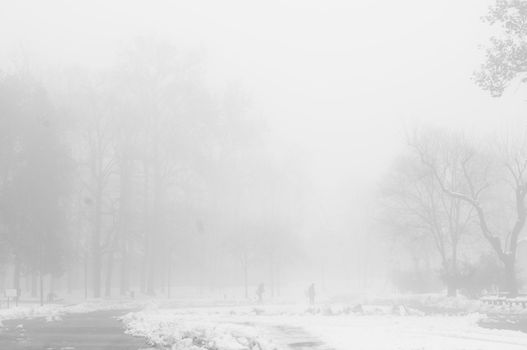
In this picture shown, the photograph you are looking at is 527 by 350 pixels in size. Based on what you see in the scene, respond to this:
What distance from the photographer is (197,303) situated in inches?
1992

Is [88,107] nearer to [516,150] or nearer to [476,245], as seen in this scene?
[516,150]

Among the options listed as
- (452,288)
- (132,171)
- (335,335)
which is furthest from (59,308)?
(452,288)

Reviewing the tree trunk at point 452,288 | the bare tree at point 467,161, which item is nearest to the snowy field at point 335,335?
the tree trunk at point 452,288

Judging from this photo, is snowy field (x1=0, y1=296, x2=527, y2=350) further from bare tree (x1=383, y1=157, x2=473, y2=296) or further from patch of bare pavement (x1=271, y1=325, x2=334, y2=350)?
bare tree (x1=383, y1=157, x2=473, y2=296)

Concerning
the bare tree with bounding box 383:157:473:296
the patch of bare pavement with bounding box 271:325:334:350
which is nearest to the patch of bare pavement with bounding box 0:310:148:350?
the patch of bare pavement with bounding box 271:325:334:350

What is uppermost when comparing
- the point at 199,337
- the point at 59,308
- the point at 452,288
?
the point at 199,337

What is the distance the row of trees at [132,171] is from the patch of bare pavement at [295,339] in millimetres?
25502

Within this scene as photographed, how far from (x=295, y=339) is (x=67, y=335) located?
31.2 feet

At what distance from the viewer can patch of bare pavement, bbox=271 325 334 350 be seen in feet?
63.9

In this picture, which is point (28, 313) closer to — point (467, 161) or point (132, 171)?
point (132, 171)

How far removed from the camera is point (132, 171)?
54938mm

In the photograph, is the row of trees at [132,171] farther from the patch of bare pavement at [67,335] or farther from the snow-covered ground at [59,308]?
the patch of bare pavement at [67,335]

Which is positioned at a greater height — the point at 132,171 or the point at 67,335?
the point at 132,171

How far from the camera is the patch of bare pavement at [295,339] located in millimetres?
19469
